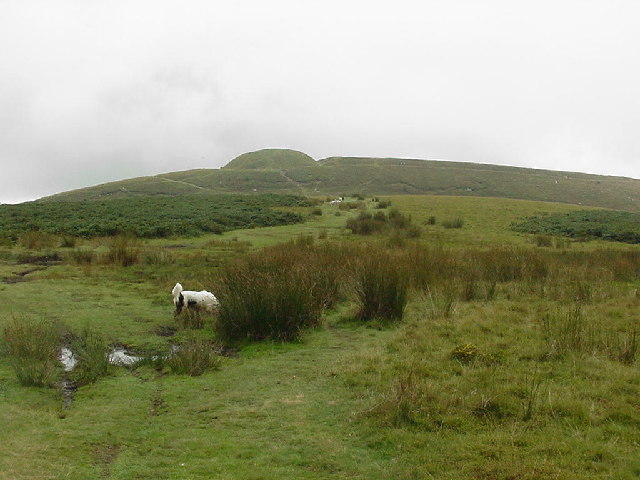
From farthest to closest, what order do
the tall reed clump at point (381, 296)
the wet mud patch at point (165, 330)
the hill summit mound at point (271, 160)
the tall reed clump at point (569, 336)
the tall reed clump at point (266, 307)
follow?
the hill summit mound at point (271, 160), the tall reed clump at point (381, 296), the wet mud patch at point (165, 330), the tall reed clump at point (266, 307), the tall reed clump at point (569, 336)

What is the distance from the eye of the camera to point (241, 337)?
864cm

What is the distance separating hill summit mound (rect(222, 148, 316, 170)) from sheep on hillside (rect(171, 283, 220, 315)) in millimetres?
112656

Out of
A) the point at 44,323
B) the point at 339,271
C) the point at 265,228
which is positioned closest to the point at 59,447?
the point at 44,323

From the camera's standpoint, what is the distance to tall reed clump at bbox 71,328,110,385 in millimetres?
6617

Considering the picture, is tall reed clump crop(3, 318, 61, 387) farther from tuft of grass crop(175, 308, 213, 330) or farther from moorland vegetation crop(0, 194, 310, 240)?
moorland vegetation crop(0, 194, 310, 240)

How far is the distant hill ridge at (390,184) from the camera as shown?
247 ft

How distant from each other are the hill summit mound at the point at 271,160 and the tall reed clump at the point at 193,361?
11550 cm

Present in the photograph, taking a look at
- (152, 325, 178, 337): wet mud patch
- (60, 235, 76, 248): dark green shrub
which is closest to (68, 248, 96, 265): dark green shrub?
(60, 235, 76, 248): dark green shrub

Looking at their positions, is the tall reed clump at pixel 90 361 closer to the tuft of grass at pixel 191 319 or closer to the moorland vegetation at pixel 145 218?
the tuft of grass at pixel 191 319

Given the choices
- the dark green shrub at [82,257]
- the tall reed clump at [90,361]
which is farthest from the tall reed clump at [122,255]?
the tall reed clump at [90,361]

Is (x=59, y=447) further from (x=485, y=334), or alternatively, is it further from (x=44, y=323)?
(x=485, y=334)

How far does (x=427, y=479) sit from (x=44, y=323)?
24.5 ft

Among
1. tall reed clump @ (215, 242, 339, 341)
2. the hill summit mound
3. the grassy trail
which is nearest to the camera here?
the grassy trail

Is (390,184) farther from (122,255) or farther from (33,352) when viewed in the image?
(33,352)
